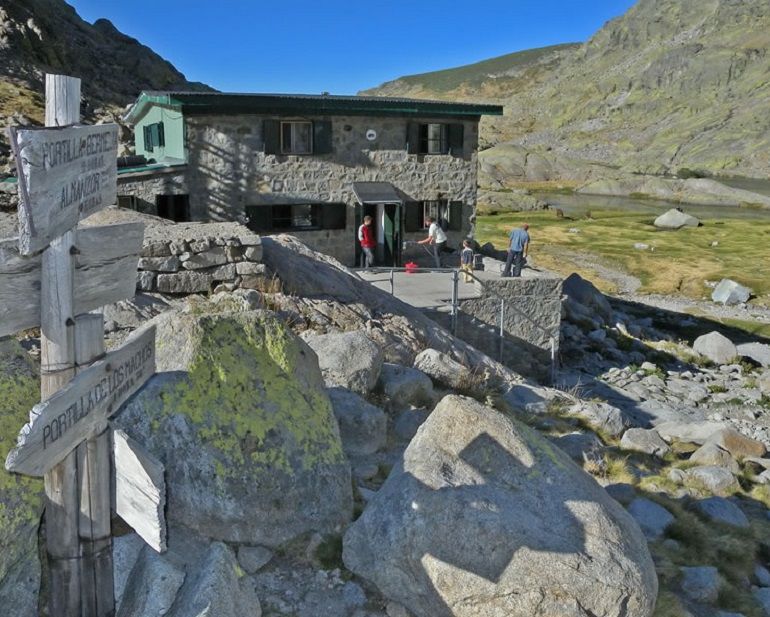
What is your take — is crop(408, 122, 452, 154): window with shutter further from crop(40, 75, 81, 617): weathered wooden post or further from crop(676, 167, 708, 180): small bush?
crop(676, 167, 708, 180): small bush

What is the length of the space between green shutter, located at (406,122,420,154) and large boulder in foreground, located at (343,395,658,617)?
66.5 ft

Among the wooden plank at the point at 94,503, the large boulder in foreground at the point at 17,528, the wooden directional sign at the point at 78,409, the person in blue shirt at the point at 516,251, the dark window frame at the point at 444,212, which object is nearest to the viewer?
the wooden directional sign at the point at 78,409

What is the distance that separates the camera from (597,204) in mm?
77812

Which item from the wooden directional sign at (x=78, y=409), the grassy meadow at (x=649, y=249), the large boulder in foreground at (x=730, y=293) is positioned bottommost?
the large boulder in foreground at (x=730, y=293)

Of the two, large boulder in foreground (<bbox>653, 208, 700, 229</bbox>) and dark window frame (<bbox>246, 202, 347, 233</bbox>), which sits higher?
dark window frame (<bbox>246, 202, 347, 233</bbox>)

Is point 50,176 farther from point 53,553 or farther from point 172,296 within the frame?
point 172,296

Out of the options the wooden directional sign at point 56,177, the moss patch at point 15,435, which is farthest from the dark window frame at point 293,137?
the wooden directional sign at point 56,177

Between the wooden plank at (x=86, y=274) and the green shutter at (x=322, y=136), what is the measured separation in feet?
66.3

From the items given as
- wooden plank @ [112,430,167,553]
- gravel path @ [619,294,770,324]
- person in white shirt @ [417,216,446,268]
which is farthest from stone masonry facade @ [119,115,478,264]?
wooden plank @ [112,430,167,553]

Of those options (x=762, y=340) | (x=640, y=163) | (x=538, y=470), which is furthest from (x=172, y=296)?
(x=640, y=163)

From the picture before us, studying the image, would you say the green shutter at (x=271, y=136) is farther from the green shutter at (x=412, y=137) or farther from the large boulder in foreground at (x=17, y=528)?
the large boulder in foreground at (x=17, y=528)

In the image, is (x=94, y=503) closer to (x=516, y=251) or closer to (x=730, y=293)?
(x=516, y=251)

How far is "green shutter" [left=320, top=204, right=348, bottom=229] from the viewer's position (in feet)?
81.6

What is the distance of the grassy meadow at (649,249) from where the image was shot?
123 ft
